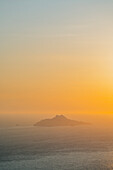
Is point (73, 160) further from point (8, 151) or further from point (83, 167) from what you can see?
point (8, 151)

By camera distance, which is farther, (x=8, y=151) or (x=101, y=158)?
(x=8, y=151)

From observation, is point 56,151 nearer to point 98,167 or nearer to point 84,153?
point 84,153

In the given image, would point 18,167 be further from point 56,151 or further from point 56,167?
point 56,151

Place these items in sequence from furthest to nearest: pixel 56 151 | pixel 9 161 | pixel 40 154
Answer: pixel 56 151, pixel 40 154, pixel 9 161

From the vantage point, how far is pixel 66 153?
3157 inches

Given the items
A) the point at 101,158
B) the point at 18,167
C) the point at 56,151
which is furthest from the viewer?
the point at 56,151

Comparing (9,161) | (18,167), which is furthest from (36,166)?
(9,161)

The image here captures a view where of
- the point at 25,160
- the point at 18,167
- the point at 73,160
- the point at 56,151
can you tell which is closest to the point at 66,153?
the point at 56,151

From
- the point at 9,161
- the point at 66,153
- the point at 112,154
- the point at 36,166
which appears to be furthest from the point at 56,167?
the point at 112,154

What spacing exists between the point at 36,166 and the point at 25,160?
6.93 metres

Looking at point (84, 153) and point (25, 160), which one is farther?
point (84, 153)

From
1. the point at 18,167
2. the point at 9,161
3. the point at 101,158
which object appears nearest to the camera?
the point at 18,167

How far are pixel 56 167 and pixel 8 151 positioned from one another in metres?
25.2

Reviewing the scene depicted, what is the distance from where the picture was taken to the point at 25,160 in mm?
68438
